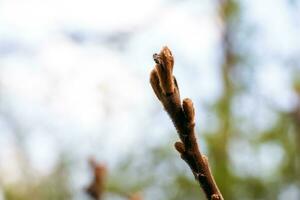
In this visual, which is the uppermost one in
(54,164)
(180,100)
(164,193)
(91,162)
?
(54,164)

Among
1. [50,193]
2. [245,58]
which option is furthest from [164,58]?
[50,193]

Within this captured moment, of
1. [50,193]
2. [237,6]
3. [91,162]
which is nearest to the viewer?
[91,162]

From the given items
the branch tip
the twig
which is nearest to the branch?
the branch tip

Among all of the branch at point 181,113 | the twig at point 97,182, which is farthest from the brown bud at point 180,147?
the twig at point 97,182

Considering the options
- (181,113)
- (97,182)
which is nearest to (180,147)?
(181,113)

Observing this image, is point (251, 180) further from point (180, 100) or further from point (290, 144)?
point (180, 100)

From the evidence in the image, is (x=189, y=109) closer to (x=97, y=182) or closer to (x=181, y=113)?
(x=181, y=113)

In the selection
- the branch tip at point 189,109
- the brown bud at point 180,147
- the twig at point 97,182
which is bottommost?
the brown bud at point 180,147

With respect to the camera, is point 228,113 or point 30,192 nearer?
point 228,113

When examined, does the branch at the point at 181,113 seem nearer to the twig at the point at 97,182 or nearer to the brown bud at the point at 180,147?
the brown bud at the point at 180,147
